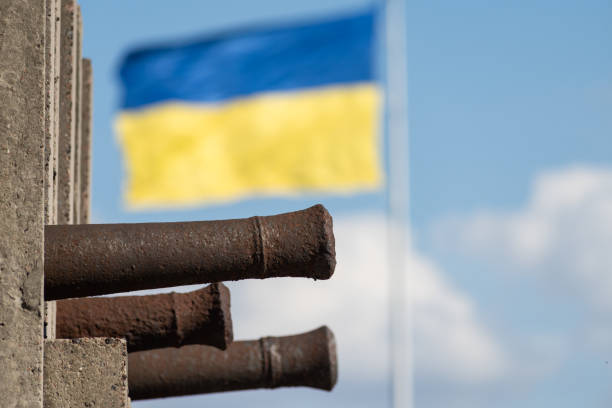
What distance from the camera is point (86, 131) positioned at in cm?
640

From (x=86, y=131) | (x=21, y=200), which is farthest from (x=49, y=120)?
(x=86, y=131)

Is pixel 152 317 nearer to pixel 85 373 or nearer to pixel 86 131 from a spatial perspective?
pixel 85 373

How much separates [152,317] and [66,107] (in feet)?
3.93

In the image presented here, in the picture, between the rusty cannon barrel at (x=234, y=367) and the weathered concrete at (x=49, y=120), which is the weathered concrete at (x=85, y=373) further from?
the rusty cannon barrel at (x=234, y=367)

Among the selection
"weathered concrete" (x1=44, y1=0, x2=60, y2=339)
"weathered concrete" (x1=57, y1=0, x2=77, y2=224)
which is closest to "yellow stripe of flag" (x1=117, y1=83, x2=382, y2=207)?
"weathered concrete" (x1=57, y1=0, x2=77, y2=224)

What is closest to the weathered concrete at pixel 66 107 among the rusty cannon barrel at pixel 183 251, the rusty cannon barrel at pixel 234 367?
the rusty cannon barrel at pixel 234 367

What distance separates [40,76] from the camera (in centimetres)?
411

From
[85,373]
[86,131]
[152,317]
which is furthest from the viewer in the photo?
[86,131]

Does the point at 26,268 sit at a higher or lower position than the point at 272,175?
lower

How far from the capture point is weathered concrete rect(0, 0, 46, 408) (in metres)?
3.96

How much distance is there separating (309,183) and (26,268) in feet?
42.4

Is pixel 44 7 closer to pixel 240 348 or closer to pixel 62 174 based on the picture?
pixel 62 174

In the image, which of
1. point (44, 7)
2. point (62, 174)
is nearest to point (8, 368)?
point (44, 7)

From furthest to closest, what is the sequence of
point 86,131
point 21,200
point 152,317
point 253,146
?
1. point 253,146
2. point 86,131
3. point 152,317
4. point 21,200
